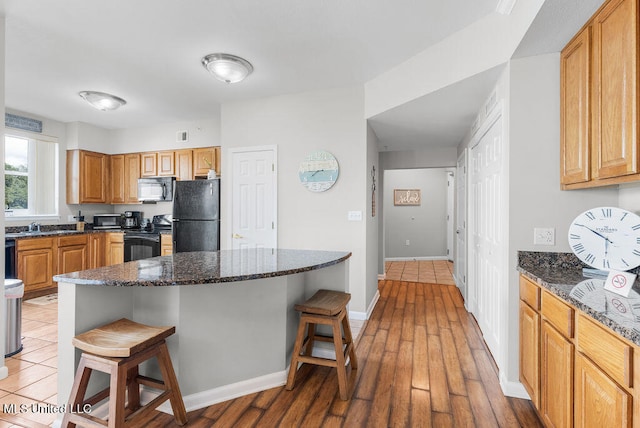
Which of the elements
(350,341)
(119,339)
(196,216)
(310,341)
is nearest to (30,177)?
(196,216)

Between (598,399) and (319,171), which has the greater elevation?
(319,171)

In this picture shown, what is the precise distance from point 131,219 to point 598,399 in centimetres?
601

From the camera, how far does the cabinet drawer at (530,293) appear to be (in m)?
1.76

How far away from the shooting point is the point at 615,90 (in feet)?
4.96

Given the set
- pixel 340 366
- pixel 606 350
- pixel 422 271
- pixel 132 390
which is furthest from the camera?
pixel 422 271

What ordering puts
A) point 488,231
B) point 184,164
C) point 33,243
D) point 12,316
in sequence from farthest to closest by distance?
point 184,164, point 33,243, point 488,231, point 12,316

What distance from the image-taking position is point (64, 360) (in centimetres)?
164

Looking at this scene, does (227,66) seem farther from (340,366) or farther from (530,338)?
(530,338)

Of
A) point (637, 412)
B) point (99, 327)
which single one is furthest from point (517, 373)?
point (99, 327)

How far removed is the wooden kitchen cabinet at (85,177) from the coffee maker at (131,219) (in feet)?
1.46

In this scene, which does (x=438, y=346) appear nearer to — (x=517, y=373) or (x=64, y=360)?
(x=517, y=373)

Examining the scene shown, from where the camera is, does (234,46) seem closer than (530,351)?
No

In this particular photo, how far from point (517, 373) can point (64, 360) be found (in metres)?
2.66

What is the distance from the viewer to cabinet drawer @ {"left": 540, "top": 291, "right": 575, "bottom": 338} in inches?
55.2
